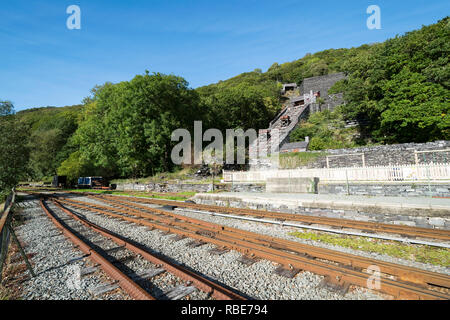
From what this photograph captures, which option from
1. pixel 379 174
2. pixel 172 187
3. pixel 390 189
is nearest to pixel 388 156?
pixel 379 174

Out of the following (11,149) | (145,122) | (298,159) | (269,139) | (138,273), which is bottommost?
(138,273)

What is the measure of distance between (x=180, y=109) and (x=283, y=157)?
15485 millimetres

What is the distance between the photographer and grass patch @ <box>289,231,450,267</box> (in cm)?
470

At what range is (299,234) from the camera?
6695 millimetres

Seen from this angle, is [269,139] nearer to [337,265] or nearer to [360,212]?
[360,212]

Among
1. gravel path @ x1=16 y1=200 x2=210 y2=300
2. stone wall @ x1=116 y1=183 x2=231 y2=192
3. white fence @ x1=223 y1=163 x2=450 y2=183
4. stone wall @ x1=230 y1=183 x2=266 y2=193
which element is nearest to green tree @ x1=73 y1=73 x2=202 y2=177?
stone wall @ x1=116 y1=183 x2=231 y2=192

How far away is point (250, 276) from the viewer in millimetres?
4043

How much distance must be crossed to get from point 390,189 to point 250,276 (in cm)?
1044

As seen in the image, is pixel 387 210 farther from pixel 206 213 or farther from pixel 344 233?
pixel 206 213

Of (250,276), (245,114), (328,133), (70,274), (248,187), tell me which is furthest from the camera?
(245,114)

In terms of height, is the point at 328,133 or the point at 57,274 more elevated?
the point at 328,133

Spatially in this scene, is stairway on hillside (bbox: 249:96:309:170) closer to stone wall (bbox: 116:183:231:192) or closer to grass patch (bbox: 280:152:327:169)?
grass patch (bbox: 280:152:327:169)

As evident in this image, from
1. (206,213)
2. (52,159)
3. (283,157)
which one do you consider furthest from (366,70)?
(52,159)

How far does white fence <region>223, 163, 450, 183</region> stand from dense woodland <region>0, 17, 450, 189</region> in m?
11.3
